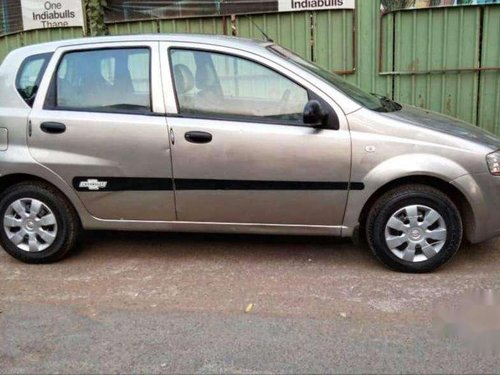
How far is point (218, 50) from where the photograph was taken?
4.54 metres

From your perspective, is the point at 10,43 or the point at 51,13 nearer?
the point at 51,13

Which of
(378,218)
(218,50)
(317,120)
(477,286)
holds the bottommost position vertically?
(477,286)

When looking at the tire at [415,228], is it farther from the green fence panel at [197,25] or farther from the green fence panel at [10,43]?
the green fence panel at [10,43]

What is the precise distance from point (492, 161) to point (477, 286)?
91cm

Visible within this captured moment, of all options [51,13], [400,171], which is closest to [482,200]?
[400,171]

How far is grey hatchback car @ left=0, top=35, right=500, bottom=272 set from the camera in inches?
169

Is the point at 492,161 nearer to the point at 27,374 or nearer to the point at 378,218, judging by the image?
the point at 378,218

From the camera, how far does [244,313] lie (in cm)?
388

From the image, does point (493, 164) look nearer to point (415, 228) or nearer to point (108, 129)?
point (415, 228)

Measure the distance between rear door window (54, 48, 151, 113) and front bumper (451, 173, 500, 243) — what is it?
2.45 metres

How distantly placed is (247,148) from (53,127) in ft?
5.11

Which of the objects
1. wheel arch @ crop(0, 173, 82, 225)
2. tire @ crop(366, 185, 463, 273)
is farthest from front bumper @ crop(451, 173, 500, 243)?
wheel arch @ crop(0, 173, 82, 225)

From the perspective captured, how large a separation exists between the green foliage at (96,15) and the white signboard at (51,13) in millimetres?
243

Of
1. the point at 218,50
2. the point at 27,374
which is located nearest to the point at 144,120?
the point at 218,50
